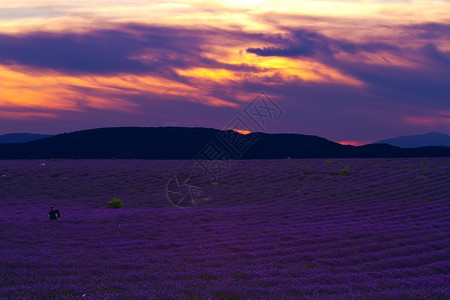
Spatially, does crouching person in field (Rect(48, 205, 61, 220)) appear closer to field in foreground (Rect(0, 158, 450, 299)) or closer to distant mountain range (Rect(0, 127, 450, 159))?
field in foreground (Rect(0, 158, 450, 299))

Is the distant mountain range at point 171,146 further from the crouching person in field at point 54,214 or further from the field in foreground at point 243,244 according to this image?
the crouching person in field at point 54,214

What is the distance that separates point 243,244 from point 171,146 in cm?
10254

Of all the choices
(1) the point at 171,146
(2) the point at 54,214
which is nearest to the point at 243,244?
(2) the point at 54,214

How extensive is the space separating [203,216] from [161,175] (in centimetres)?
1934

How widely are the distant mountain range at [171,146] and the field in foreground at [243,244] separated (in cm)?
5487

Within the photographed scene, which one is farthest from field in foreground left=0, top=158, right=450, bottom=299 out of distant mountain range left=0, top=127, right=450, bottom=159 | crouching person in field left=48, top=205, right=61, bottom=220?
distant mountain range left=0, top=127, right=450, bottom=159

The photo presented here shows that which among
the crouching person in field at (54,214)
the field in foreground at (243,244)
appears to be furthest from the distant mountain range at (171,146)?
the crouching person in field at (54,214)

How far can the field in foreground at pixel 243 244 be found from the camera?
8438 millimetres

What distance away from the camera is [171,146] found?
114812 mm

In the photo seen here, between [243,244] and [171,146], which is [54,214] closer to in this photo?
[243,244]

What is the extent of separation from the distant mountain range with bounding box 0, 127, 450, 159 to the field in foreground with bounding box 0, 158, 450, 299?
180 ft

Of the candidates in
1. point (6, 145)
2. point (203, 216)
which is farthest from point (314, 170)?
point (6, 145)

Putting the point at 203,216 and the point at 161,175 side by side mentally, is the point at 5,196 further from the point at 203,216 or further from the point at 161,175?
the point at 203,216

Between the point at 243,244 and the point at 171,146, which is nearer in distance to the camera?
the point at 243,244
